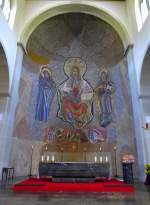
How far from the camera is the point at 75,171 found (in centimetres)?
744

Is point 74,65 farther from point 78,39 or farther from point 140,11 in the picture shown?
point 140,11

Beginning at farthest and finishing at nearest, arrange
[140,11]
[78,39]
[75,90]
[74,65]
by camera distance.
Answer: [78,39] < [74,65] < [75,90] < [140,11]

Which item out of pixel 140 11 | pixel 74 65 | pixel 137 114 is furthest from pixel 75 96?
pixel 140 11

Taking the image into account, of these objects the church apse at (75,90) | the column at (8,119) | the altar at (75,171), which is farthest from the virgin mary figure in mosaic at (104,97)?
the column at (8,119)

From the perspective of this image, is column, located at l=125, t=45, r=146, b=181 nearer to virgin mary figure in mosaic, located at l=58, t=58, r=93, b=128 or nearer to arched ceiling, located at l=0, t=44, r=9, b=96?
virgin mary figure in mosaic, located at l=58, t=58, r=93, b=128

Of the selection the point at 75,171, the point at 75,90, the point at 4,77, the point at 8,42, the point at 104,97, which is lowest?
the point at 75,171

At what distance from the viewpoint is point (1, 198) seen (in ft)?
13.7

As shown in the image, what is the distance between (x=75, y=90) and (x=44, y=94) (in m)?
2.01

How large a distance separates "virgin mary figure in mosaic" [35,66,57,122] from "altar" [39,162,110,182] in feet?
12.2

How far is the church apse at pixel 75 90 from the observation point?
10.2m

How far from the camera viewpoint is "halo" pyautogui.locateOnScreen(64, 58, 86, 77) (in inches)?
474

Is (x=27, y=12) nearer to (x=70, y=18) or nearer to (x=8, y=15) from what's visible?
(x=8, y=15)

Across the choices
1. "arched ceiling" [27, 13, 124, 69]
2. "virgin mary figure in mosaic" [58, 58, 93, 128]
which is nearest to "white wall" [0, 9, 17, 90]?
"arched ceiling" [27, 13, 124, 69]

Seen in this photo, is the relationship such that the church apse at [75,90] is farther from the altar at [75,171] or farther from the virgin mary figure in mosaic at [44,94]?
the altar at [75,171]
